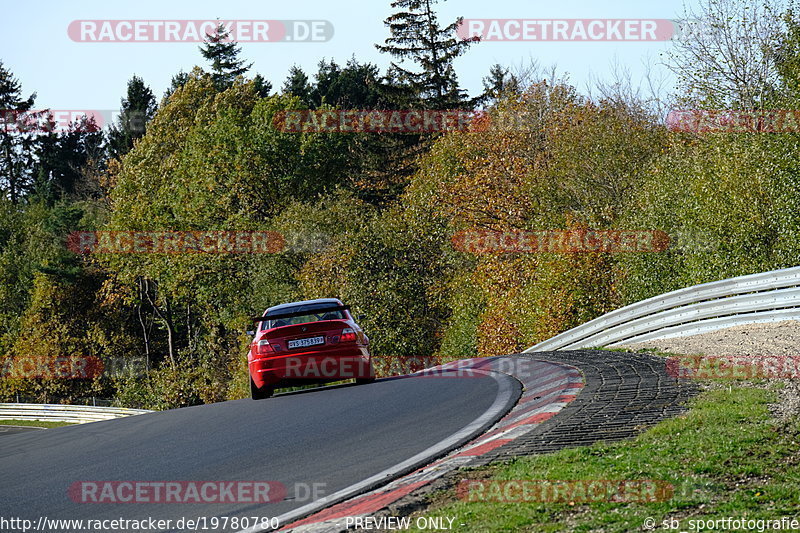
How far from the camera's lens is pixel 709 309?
18547 millimetres

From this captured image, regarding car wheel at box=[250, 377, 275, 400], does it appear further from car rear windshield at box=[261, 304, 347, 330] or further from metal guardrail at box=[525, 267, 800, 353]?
metal guardrail at box=[525, 267, 800, 353]

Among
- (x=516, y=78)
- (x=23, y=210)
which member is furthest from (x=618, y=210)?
(x=23, y=210)

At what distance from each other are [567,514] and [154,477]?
14.1 ft

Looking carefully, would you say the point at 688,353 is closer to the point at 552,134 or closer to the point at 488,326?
the point at 488,326

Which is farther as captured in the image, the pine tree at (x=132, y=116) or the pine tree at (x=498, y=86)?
the pine tree at (x=132, y=116)

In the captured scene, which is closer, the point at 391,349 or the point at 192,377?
the point at 391,349

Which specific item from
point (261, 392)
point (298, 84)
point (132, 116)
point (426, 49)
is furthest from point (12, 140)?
point (261, 392)

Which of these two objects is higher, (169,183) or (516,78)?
(516,78)

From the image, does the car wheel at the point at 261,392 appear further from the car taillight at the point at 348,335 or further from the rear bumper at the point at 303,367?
the car taillight at the point at 348,335

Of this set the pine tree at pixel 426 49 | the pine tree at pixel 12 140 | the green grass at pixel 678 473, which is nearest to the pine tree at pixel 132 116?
the pine tree at pixel 12 140

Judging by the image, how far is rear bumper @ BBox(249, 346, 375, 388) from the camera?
1392 cm

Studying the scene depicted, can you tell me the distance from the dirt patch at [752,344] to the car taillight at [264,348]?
20.5 ft

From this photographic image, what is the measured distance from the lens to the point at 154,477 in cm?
813

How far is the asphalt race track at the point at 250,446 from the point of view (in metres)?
7.27
